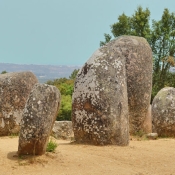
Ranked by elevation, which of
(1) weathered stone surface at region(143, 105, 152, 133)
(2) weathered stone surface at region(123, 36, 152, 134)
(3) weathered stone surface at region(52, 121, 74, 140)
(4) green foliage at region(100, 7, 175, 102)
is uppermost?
(4) green foliage at region(100, 7, 175, 102)

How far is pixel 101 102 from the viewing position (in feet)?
38.4

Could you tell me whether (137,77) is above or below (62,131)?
above

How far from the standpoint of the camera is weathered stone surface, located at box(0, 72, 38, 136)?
1577 cm

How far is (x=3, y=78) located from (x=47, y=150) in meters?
6.63

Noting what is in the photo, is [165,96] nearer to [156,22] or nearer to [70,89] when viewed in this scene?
[70,89]

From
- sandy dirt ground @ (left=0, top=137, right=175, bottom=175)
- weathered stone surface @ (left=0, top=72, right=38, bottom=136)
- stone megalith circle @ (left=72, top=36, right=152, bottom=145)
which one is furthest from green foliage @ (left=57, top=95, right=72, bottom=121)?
sandy dirt ground @ (left=0, top=137, right=175, bottom=175)

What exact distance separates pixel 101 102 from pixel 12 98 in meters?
5.13

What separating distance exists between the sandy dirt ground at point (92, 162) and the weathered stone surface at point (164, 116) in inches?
182

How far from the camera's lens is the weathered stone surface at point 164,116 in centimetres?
1596

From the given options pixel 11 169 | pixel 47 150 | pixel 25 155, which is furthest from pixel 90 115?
pixel 11 169

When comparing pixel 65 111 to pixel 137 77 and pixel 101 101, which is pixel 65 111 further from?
pixel 101 101

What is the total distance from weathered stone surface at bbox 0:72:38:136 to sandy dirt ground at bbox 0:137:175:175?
4944 mm

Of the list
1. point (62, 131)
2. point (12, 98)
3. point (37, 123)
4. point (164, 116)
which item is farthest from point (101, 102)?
point (62, 131)

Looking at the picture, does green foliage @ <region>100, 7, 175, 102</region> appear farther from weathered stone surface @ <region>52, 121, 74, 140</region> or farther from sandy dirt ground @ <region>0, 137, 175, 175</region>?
sandy dirt ground @ <region>0, 137, 175, 175</region>
